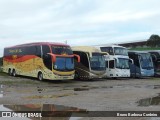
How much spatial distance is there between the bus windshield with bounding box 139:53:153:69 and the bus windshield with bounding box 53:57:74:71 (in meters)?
10.5

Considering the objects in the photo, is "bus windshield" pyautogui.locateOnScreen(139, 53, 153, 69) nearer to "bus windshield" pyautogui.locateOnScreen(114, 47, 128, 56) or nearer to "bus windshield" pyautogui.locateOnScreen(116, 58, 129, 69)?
"bus windshield" pyautogui.locateOnScreen(114, 47, 128, 56)

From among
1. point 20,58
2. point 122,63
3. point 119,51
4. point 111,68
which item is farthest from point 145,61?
point 20,58

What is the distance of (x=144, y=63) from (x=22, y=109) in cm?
2452

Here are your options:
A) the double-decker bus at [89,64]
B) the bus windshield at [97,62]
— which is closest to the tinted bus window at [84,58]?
the double-decker bus at [89,64]

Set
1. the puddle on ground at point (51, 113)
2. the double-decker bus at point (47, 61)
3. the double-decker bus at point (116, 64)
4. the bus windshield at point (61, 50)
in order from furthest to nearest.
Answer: the double-decker bus at point (116, 64), the bus windshield at point (61, 50), the double-decker bus at point (47, 61), the puddle on ground at point (51, 113)

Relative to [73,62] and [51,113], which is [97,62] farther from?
[51,113]

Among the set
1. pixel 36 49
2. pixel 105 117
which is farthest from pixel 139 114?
pixel 36 49

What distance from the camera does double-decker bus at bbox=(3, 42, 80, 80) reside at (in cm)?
2603

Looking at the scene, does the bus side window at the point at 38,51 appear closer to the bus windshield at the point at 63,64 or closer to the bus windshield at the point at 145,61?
the bus windshield at the point at 63,64

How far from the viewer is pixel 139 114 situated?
1124 centimetres

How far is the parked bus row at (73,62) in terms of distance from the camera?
26.3 meters

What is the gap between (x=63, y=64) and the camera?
26.4 meters

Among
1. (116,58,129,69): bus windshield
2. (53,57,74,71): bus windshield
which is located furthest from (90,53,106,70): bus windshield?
(53,57,74,71): bus windshield

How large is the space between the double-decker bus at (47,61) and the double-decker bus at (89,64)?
8.38 feet
